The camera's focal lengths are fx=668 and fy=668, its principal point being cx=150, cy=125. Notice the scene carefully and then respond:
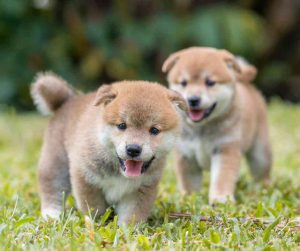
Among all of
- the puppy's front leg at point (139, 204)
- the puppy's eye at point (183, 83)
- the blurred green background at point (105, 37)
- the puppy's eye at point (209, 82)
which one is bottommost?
the blurred green background at point (105, 37)

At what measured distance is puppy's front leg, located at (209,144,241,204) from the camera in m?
5.77

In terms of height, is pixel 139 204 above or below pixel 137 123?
below

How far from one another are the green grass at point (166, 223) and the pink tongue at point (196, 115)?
2.25 ft

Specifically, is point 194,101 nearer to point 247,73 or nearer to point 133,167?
point 247,73

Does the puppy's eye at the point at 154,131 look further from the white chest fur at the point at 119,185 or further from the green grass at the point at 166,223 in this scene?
the green grass at the point at 166,223

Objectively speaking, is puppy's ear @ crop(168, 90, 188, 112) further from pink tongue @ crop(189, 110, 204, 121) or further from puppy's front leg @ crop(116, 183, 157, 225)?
pink tongue @ crop(189, 110, 204, 121)

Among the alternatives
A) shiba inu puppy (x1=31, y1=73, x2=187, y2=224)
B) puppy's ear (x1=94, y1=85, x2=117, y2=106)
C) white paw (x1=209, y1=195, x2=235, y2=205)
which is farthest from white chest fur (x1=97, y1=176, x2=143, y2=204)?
white paw (x1=209, y1=195, x2=235, y2=205)

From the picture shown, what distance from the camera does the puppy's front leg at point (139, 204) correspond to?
14.7 feet

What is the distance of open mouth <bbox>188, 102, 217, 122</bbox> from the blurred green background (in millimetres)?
6898

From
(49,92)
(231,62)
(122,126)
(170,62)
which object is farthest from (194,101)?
(122,126)

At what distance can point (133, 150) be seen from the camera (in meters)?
4.14

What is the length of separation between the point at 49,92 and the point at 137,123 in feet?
4.41

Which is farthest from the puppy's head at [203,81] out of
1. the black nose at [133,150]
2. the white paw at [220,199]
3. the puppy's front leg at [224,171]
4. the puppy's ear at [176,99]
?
the black nose at [133,150]

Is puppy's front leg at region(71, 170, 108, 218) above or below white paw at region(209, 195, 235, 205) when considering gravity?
above
